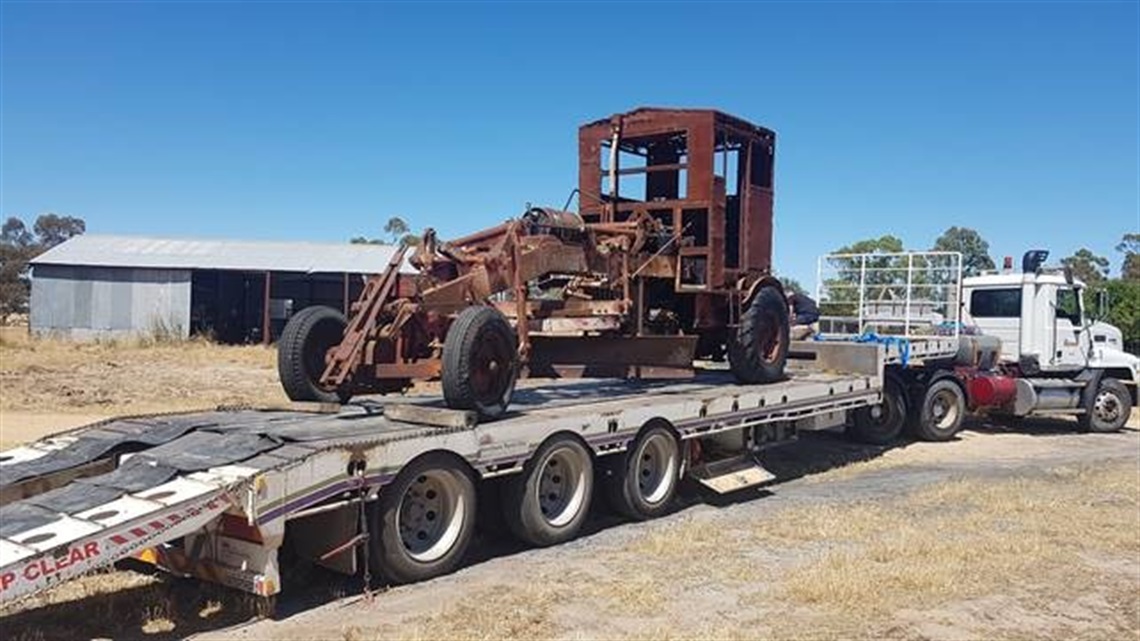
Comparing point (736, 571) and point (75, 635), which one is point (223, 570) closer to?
point (75, 635)

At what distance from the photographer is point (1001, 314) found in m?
17.3

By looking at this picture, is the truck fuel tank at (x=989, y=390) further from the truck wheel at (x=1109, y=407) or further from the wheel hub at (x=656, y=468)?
the wheel hub at (x=656, y=468)

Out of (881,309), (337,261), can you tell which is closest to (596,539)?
(881,309)

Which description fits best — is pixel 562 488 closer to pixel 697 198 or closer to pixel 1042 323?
pixel 697 198

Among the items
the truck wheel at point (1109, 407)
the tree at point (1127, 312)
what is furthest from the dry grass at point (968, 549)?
the tree at point (1127, 312)

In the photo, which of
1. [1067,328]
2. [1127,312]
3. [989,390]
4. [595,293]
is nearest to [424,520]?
[595,293]

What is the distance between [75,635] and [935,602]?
508 cm

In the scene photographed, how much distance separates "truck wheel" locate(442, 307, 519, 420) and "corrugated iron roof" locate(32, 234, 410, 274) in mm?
26616

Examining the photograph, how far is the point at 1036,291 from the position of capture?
660 inches

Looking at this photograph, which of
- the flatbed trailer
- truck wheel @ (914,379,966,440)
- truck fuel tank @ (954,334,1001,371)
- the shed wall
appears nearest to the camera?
the flatbed trailer

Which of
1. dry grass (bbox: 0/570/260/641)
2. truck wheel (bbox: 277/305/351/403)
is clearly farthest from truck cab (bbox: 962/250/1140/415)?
dry grass (bbox: 0/570/260/641)

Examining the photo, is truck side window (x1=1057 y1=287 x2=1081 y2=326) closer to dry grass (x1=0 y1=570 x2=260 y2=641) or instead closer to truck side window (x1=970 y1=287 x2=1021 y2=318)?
truck side window (x1=970 y1=287 x2=1021 y2=318)

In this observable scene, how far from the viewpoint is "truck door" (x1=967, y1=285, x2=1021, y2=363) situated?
1703 cm

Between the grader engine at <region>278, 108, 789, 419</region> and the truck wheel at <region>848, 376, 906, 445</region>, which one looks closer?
the grader engine at <region>278, 108, 789, 419</region>
